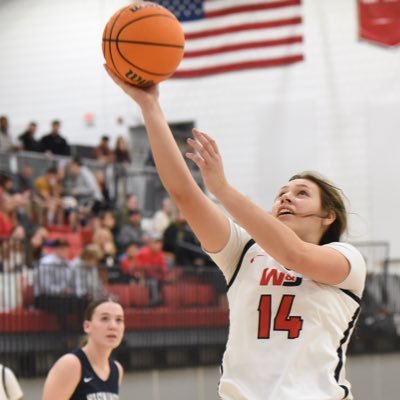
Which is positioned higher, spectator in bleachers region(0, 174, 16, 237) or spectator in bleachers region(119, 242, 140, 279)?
spectator in bleachers region(0, 174, 16, 237)

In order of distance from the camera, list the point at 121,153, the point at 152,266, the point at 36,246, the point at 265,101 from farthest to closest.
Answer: the point at 265,101, the point at 121,153, the point at 152,266, the point at 36,246

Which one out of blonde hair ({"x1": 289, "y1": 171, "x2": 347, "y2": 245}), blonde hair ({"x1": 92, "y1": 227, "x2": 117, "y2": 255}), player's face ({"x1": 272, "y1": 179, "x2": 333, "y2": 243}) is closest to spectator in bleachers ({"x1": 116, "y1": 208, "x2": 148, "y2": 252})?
blonde hair ({"x1": 92, "y1": 227, "x2": 117, "y2": 255})

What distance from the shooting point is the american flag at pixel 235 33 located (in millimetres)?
15508

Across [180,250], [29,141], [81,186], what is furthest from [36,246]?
[29,141]

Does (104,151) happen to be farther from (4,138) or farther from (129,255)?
(129,255)

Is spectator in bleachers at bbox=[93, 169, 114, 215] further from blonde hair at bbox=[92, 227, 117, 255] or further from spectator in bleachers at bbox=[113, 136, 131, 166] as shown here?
blonde hair at bbox=[92, 227, 117, 255]

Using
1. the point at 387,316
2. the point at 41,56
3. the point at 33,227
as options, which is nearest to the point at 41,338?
the point at 33,227

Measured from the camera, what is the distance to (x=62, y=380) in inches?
214

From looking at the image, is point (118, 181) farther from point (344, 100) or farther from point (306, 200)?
point (306, 200)

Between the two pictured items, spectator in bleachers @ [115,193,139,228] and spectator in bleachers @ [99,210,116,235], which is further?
spectator in bleachers @ [115,193,139,228]

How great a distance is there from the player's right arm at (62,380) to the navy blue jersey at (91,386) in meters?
0.04

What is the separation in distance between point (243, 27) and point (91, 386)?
36.1 feet

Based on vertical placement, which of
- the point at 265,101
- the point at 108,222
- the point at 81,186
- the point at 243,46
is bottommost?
the point at 108,222

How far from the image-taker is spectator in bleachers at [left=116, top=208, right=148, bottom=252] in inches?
525
